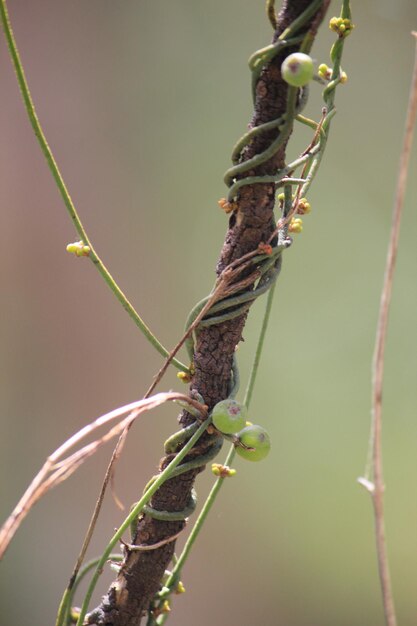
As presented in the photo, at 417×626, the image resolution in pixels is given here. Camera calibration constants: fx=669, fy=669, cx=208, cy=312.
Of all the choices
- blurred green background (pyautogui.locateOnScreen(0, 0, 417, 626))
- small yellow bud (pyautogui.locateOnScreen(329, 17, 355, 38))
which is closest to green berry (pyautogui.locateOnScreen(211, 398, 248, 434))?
small yellow bud (pyautogui.locateOnScreen(329, 17, 355, 38))

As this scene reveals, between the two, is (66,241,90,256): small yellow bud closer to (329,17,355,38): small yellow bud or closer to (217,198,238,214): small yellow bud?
(217,198,238,214): small yellow bud

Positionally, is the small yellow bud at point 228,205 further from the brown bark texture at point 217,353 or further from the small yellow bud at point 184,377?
the small yellow bud at point 184,377

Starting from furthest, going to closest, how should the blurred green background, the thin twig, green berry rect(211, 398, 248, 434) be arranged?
the blurred green background, green berry rect(211, 398, 248, 434), the thin twig

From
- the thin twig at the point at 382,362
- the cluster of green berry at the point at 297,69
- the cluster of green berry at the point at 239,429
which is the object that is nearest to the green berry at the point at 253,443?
the cluster of green berry at the point at 239,429

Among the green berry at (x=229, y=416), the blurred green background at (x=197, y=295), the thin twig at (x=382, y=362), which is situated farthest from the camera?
the blurred green background at (x=197, y=295)

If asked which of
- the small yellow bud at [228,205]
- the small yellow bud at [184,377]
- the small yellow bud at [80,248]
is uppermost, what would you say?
the small yellow bud at [228,205]

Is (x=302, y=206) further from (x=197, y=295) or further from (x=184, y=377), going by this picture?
(x=197, y=295)

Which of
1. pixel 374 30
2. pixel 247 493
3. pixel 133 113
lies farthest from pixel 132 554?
pixel 374 30
